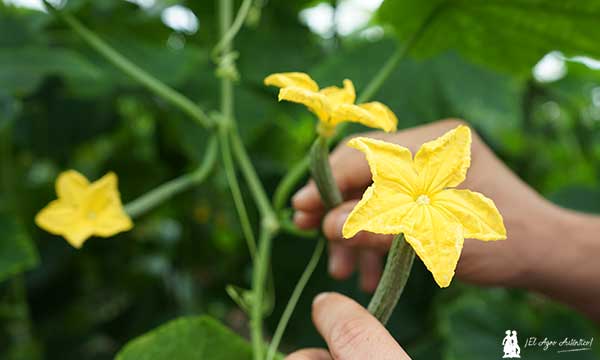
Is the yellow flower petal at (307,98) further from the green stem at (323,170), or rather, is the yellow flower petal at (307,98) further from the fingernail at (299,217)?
the fingernail at (299,217)

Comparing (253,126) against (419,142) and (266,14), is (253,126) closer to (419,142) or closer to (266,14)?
(266,14)

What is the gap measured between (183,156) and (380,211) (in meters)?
0.96

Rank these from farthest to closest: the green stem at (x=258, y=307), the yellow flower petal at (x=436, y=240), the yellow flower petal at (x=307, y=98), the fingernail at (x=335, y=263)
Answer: the fingernail at (x=335, y=263), the green stem at (x=258, y=307), the yellow flower petal at (x=307, y=98), the yellow flower petal at (x=436, y=240)

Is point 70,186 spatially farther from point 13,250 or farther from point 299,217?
point 299,217

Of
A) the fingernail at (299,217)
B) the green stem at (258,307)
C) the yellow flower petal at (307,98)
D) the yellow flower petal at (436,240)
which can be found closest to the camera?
the yellow flower petal at (436,240)

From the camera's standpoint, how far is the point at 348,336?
1.78 ft

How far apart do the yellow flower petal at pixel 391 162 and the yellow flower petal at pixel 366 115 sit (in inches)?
2.5

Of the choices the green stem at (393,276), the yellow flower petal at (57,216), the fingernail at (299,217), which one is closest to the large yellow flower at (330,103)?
the green stem at (393,276)

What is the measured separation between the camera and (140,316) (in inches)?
52.5

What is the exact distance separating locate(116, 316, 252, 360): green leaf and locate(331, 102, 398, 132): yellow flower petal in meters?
0.30

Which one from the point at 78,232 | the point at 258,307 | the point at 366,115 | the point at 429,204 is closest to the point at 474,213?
the point at 429,204

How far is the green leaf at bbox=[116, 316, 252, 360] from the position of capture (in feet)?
2.20

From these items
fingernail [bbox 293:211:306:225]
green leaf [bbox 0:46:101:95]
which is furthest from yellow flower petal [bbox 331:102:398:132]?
green leaf [bbox 0:46:101:95]

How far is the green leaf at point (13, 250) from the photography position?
32.3 inches
